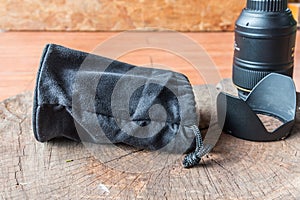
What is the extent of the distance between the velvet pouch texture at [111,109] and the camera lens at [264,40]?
14 cm

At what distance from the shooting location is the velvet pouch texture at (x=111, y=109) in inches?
22.8

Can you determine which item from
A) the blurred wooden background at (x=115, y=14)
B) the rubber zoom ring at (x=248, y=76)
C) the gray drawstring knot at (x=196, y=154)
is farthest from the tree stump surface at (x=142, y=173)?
the blurred wooden background at (x=115, y=14)

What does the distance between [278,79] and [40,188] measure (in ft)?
1.20

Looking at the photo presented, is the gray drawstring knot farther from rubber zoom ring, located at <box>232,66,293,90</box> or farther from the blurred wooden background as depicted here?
the blurred wooden background

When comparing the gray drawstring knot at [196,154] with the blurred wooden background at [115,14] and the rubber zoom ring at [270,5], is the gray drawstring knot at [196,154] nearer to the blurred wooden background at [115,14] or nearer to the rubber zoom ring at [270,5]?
the rubber zoom ring at [270,5]

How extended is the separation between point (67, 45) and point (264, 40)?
954mm

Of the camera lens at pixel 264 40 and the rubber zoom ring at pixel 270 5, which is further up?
the rubber zoom ring at pixel 270 5

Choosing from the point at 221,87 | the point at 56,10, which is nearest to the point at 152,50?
the point at 56,10

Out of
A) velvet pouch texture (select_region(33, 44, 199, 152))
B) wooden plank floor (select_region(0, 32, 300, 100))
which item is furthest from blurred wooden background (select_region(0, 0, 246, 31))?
velvet pouch texture (select_region(33, 44, 199, 152))

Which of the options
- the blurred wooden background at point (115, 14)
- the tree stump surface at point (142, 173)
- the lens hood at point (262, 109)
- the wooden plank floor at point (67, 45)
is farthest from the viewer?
the blurred wooden background at point (115, 14)

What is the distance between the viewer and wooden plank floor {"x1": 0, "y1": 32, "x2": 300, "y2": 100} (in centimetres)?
123

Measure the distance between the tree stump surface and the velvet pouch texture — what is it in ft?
0.08

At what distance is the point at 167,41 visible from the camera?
1.55m

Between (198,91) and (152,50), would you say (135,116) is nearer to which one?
(198,91)
